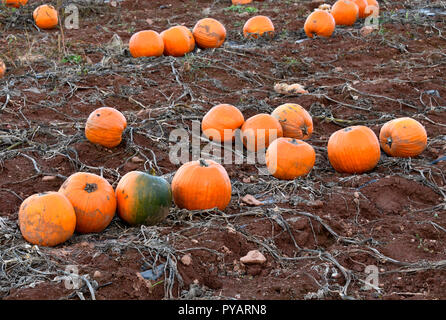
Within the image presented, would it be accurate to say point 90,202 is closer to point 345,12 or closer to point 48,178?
point 48,178

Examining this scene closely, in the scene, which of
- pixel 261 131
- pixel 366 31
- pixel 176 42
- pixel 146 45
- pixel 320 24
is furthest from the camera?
pixel 366 31

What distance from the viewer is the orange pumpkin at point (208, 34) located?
28.9ft

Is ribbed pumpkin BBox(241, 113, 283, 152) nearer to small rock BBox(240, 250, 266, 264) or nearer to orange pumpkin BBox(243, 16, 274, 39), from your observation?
small rock BBox(240, 250, 266, 264)

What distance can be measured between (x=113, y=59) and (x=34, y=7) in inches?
155

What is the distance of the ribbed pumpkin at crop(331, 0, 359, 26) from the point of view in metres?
10.2

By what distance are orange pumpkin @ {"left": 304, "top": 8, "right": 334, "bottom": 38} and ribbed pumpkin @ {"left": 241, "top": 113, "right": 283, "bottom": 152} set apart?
4.32m

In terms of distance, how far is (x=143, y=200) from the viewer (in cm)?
400

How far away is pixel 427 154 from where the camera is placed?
217 inches

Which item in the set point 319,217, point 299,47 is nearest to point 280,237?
point 319,217

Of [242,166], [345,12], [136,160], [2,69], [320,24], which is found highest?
[345,12]

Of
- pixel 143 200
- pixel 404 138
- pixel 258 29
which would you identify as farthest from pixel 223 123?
pixel 258 29

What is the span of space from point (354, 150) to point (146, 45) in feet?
13.5

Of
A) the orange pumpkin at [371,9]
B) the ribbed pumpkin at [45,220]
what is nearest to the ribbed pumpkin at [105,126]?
the ribbed pumpkin at [45,220]

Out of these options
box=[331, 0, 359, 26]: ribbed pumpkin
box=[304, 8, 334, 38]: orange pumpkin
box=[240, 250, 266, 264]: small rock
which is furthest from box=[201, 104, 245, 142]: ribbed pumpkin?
box=[331, 0, 359, 26]: ribbed pumpkin
